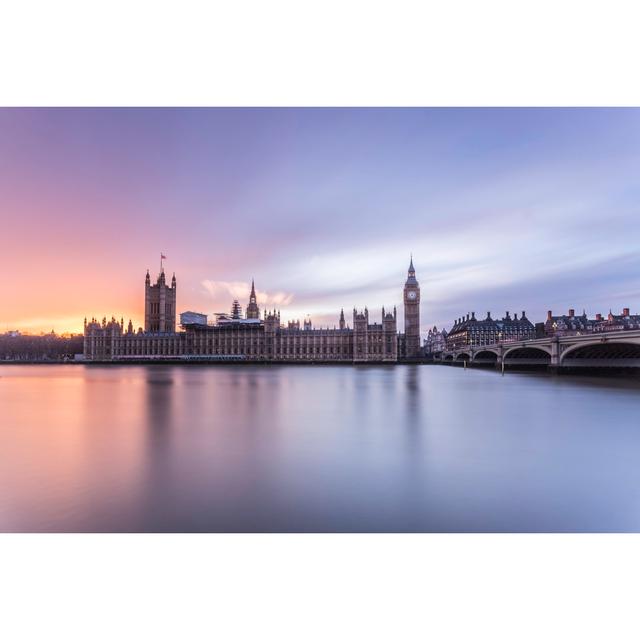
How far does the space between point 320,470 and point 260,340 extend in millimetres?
83645

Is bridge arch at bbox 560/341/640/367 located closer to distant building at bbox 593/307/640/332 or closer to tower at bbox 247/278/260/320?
distant building at bbox 593/307/640/332

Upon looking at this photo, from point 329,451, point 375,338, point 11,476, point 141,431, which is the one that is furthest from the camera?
point 375,338

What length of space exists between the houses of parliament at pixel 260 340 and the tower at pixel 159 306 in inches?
32.9

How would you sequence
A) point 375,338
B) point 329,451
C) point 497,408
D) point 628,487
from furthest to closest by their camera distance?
point 375,338 → point 497,408 → point 329,451 → point 628,487

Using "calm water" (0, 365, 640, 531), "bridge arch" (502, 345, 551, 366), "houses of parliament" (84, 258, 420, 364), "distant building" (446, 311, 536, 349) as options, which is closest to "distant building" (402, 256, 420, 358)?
"houses of parliament" (84, 258, 420, 364)

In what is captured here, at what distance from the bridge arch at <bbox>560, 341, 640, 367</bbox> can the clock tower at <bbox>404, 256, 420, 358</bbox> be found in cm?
5856

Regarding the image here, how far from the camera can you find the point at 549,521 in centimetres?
641

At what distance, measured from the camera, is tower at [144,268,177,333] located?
4176 inches

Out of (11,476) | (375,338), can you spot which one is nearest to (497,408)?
(11,476)

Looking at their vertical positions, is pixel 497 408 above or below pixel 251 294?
below

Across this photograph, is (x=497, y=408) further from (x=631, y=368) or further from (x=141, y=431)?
(x=631, y=368)

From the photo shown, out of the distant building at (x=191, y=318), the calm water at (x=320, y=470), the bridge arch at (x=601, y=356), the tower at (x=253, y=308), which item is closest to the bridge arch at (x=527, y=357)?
the bridge arch at (x=601, y=356)

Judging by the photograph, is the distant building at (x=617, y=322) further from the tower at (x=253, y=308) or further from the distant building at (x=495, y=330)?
the tower at (x=253, y=308)

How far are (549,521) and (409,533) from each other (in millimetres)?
2157
